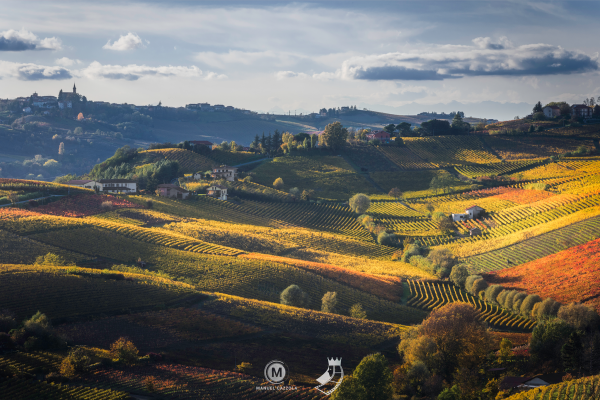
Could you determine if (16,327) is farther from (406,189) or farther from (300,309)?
(406,189)

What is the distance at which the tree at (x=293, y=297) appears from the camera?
175 feet

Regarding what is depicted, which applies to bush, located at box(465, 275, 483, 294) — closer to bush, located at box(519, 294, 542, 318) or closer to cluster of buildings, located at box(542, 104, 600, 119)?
bush, located at box(519, 294, 542, 318)

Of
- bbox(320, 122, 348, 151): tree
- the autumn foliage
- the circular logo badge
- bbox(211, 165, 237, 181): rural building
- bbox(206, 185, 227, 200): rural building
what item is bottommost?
the circular logo badge

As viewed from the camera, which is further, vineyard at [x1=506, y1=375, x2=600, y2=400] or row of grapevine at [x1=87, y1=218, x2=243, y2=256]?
row of grapevine at [x1=87, y1=218, x2=243, y2=256]

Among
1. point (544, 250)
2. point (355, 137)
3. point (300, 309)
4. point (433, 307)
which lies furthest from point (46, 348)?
point (355, 137)

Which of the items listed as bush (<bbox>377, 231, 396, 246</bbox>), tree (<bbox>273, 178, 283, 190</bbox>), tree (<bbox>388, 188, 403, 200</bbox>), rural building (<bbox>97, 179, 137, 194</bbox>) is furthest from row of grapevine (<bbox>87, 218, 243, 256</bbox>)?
tree (<bbox>388, 188, 403, 200</bbox>)

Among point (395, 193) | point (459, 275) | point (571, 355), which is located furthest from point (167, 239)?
point (395, 193)

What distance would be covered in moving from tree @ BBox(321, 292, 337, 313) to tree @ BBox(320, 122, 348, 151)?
9543 centimetres

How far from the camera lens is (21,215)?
70.1 m

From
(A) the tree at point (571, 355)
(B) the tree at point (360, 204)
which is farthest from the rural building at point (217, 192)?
(A) the tree at point (571, 355)

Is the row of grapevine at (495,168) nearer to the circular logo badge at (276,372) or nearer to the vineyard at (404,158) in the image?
the vineyard at (404,158)

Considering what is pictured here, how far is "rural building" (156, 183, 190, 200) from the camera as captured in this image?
104m

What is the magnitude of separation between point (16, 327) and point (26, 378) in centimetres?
830

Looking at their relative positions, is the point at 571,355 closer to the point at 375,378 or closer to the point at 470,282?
the point at 375,378
